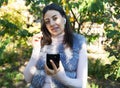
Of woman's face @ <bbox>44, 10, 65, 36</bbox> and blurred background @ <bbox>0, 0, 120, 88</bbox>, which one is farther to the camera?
blurred background @ <bbox>0, 0, 120, 88</bbox>

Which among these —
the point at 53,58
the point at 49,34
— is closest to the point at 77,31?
the point at 49,34

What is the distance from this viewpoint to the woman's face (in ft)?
8.82

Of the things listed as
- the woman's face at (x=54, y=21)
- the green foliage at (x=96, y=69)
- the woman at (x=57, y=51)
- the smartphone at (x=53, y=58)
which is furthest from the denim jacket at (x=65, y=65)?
the green foliage at (x=96, y=69)

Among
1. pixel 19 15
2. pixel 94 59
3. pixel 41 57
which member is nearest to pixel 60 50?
pixel 41 57

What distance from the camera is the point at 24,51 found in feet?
26.2

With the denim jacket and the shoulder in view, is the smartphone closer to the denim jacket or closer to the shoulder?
the denim jacket

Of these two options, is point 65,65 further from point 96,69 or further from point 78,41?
point 96,69

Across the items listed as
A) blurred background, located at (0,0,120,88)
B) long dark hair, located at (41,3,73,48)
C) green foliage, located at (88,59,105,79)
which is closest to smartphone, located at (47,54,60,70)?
long dark hair, located at (41,3,73,48)

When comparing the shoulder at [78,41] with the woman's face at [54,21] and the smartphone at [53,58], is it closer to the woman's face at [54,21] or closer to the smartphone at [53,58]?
the woman's face at [54,21]

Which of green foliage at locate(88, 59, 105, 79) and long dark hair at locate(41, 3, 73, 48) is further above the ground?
long dark hair at locate(41, 3, 73, 48)

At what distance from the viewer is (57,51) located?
2717 millimetres

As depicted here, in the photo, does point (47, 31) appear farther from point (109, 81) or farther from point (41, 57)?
point (109, 81)

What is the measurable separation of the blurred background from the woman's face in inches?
61.7

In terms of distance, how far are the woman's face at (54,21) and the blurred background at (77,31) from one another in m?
1.57
